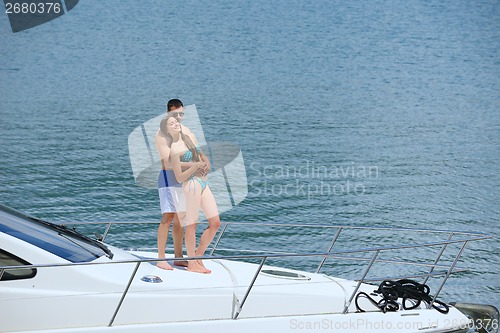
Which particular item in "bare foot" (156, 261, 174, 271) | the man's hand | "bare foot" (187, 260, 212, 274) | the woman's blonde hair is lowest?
Answer: "bare foot" (187, 260, 212, 274)

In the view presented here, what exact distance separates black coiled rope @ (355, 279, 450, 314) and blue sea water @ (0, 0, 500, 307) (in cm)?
528

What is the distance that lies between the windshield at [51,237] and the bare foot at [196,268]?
0.66 meters

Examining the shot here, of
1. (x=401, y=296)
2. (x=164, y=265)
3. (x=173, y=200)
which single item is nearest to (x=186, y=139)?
(x=173, y=200)

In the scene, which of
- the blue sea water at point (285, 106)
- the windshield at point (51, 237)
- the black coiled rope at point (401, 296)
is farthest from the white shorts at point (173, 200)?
the blue sea water at point (285, 106)

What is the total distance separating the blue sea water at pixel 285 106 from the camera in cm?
1627

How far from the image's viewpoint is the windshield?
6229mm

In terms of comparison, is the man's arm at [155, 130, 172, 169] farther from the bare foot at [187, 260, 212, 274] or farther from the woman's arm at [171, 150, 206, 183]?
the bare foot at [187, 260, 212, 274]

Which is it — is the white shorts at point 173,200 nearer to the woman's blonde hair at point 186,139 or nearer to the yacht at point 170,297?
the woman's blonde hair at point 186,139

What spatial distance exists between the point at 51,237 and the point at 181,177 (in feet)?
3.94

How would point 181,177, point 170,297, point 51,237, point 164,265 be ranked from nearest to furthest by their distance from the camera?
point 170,297 → point 51,237 → point 164,265 → point 181,177

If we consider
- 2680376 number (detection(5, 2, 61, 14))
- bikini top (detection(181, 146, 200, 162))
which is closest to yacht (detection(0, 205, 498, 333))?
bikini top (detection(181, 146, 200, 162))

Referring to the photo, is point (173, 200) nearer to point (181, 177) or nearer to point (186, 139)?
point (181, 177)

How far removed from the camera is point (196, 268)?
6.91 meters

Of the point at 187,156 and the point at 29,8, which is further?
the point at 29,8
